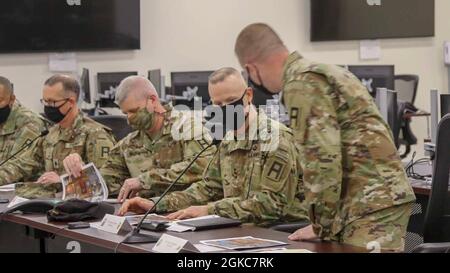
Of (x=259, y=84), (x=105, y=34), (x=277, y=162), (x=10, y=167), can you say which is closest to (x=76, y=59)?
(x=105, y=34)

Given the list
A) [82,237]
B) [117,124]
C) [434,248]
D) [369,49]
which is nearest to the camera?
[434,248]

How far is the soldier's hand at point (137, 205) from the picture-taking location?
4117mm

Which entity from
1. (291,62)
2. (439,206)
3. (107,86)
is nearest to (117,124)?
(439,206)

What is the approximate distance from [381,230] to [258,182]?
937 mm

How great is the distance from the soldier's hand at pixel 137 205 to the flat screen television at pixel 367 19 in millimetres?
6374

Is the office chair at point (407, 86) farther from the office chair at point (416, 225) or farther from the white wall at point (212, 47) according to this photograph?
the office chair at point (416, 225)

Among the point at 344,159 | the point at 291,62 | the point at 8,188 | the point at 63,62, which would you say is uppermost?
the point at 291,62

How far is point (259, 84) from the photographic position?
10.7 feet

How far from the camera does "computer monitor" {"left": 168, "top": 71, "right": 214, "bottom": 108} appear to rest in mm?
8125

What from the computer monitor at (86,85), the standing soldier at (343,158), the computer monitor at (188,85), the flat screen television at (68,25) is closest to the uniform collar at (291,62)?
the standing soldier at (343,158)

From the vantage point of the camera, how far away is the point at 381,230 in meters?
3.12

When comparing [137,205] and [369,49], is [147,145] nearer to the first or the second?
[137,205]

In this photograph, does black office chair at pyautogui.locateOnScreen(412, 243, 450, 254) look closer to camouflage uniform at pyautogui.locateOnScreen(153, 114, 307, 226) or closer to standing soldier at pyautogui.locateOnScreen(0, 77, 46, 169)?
camouflage uniform at pyautogui.locateOnScreen(153, 114, 307, 226)

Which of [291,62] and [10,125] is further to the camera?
[10,125]
